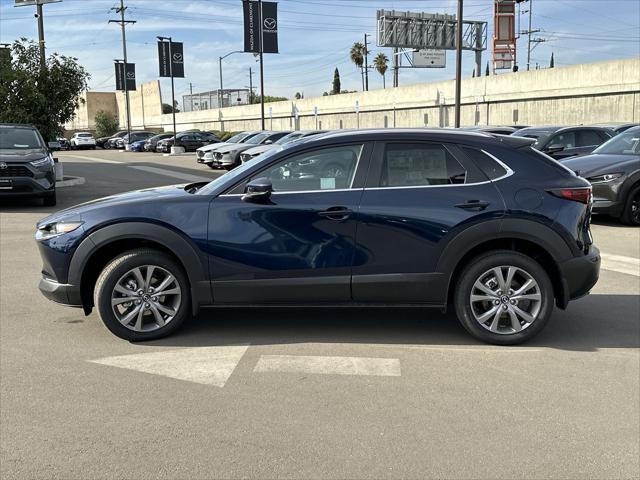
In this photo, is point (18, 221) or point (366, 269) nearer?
point (366, 269)

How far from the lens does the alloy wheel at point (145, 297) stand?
4980 millimetres

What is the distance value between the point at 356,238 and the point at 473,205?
944mm

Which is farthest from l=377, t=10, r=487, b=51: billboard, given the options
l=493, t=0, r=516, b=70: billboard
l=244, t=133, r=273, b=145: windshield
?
l=244, t=133, r=273, b=145: windshield

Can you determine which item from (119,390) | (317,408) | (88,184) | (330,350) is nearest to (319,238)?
(330,350)

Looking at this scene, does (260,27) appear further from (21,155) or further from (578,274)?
(578,274)

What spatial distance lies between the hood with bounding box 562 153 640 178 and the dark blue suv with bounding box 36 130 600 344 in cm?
655

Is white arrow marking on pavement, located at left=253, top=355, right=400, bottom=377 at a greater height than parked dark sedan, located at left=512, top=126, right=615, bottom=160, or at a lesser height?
lesser

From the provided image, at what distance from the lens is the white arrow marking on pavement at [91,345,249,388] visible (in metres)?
4.41

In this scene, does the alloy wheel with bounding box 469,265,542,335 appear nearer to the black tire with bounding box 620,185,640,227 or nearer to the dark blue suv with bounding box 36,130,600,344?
the dark blue suv with bounding box 36,130,600,344

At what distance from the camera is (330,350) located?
194 inches

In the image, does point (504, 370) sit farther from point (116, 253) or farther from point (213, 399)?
point (116, 253)

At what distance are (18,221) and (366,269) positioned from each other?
978 centimetres

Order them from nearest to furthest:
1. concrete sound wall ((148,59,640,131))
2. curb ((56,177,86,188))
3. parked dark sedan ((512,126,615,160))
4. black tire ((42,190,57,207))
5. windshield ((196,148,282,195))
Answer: windshield ((196,148,282,195)) → black tire ((42,190,57,207)) → parked dark sedan ((512,126,615,160)) → curb ((56,177,86,188)) → concrete sound wall ((148,59,640,131))

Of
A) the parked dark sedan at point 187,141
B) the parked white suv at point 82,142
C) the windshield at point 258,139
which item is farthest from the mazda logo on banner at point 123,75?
the windshield at point 258,139
